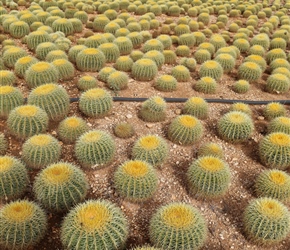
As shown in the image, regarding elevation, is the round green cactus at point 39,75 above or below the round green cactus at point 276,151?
above

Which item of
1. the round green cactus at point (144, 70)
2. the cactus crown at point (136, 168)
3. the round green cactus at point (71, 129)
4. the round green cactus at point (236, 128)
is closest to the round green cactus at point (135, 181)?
the cactus crown at point (136, 168)

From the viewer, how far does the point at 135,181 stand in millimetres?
5340

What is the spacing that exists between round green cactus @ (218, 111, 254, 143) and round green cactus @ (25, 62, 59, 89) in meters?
4.36

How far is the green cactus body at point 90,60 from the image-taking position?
9.21m

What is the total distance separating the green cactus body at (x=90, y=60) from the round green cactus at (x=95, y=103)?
2162 millimetres

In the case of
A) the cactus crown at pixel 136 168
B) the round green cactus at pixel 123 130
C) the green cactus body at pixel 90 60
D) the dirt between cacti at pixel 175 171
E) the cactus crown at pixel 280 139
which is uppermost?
the green cactus body at pixel 90 60

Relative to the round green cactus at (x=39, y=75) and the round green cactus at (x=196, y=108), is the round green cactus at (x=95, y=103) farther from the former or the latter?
the round green cactus at (x=196, y=108)

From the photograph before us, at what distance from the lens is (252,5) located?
16.6 m

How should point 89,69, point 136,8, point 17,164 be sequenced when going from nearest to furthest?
point 17,164
point 89,69
point 136,8

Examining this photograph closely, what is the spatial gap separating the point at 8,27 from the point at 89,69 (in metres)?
4.59

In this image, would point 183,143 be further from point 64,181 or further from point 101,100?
point 64,181

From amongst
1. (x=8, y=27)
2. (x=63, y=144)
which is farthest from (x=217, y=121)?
(x=8, y=27)

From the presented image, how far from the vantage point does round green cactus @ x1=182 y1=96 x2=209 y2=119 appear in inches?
298

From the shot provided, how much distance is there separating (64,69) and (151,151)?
4.03 m
